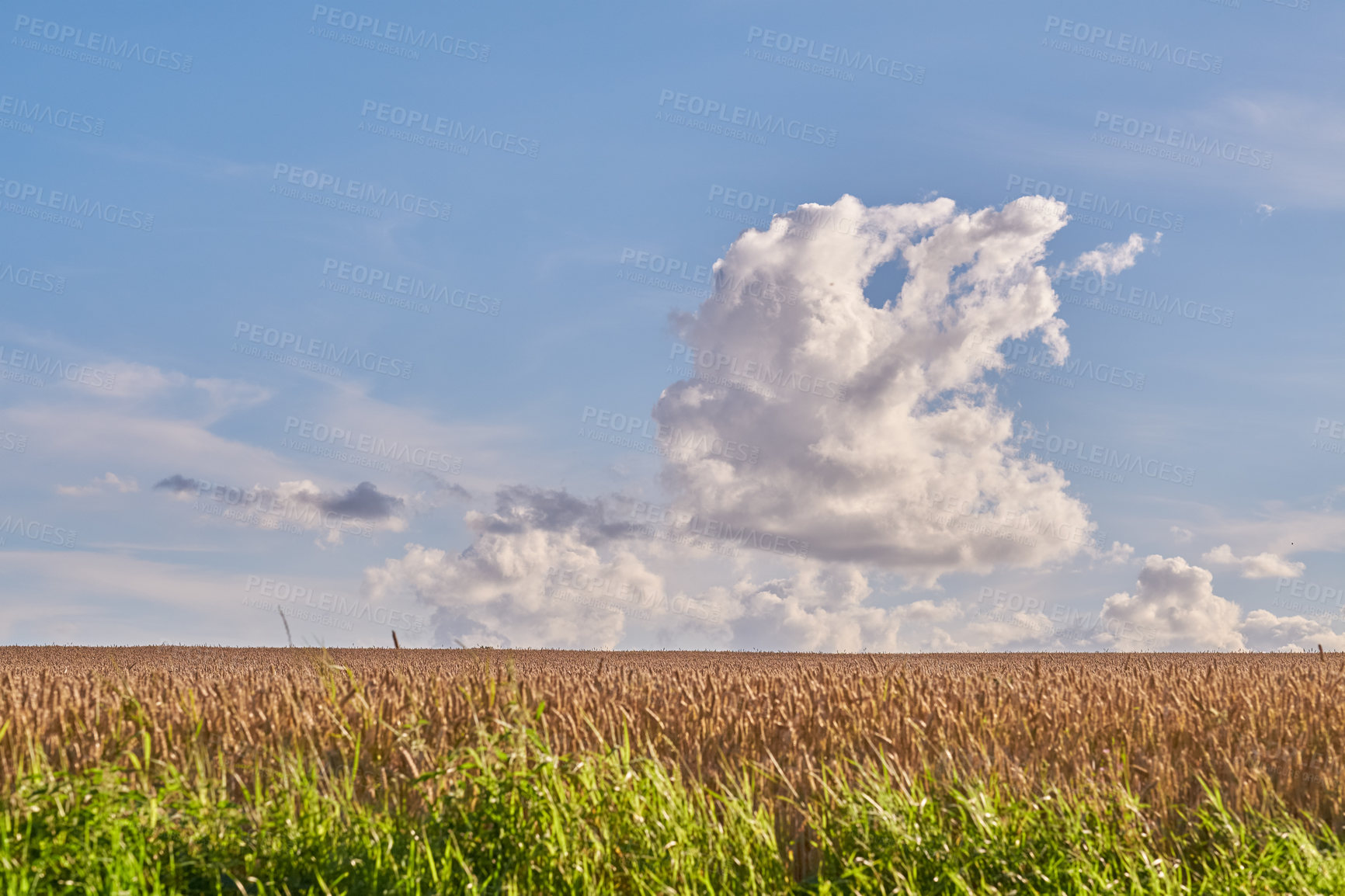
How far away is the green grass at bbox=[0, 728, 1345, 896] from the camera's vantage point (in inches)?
205

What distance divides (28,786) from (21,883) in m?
1.00

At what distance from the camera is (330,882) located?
5141 millimetres

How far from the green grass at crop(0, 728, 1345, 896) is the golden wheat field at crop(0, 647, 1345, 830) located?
62 cm

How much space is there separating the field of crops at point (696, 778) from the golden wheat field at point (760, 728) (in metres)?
0.04

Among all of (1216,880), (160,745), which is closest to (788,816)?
(1216,880)

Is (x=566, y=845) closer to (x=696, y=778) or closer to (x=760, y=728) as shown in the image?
(x=696, y=778)

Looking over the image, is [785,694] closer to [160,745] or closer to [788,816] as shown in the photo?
[788,816]

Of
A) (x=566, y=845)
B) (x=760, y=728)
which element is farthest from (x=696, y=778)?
(x=566, y=845)

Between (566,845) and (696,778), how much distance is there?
252 centimetres

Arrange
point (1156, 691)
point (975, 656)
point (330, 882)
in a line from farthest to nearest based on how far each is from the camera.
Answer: point (975, 656)
point (1156, 691)
point (330, 882)

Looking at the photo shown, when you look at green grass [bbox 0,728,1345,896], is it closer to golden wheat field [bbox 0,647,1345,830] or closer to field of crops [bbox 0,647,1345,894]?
field of crops [bbox 0,647,1345,894]

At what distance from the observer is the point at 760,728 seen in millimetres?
8789

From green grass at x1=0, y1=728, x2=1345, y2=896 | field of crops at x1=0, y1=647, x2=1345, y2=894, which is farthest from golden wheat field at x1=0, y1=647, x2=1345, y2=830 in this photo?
green grass at x1=0, y1=728, x2=1345, y2=896

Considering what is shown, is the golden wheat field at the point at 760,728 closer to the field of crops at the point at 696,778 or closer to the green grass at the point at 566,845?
the field of crops at the point at 696,778
